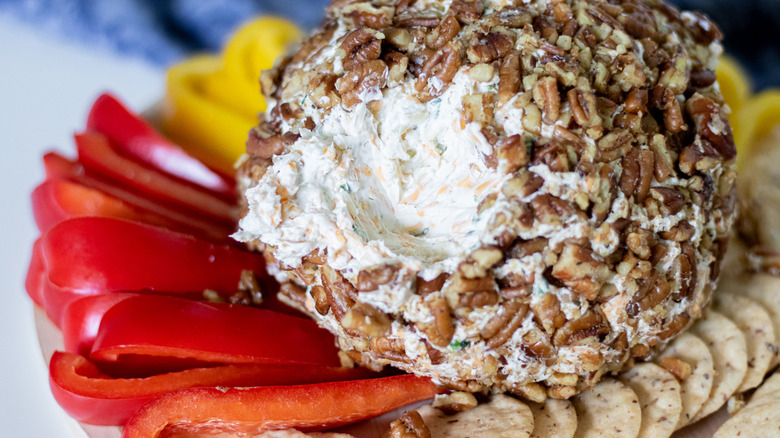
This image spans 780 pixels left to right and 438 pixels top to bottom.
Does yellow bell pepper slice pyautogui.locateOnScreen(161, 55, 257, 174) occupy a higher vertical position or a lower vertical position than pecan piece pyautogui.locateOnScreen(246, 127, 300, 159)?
lower

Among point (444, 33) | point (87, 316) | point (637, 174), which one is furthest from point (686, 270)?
point (87, 316)

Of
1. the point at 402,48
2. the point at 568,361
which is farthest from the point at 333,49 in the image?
the point at 568,361

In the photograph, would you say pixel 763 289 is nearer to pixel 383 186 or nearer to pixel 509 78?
pixel 509 78

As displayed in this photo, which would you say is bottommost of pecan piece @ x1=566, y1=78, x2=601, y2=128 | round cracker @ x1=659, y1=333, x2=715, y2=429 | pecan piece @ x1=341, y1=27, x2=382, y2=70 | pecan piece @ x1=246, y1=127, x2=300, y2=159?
round cracker @ x1=659, y1=333, x2=715, y2=429

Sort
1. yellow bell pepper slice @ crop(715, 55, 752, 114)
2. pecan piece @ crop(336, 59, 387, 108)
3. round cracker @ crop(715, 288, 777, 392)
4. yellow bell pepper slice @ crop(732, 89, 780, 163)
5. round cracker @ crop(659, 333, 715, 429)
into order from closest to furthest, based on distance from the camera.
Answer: pecan piece @ crop(336, 59, 387, 108) → round cracker @ crop(659, 333, 715, 429) → round cracker @ crop(715, 288, 777, 392) → yellow bell pepper slice @ crop(732, 89, 780, 163) → yellow bell pepper slice @ crop(715, 55, 752, 114)

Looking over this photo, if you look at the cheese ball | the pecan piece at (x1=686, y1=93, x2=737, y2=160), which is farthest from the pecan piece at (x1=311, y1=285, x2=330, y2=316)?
the pecan piece at (x1=686, y1=93, x2=737, y2=160)

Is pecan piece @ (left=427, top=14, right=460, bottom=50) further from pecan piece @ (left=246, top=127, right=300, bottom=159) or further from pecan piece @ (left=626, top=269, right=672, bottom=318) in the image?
pecan piece @ (left=626, top=269, right=672, bottom=318)

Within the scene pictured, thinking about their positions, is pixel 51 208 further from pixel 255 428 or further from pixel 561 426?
pixel 561 426
